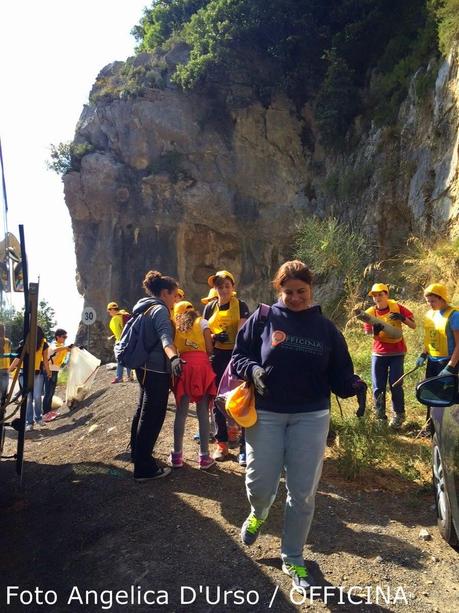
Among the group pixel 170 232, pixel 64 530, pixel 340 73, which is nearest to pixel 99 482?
pixel 64 530

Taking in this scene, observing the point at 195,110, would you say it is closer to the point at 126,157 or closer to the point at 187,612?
the point at 126,157

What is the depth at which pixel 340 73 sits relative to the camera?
1969 cm

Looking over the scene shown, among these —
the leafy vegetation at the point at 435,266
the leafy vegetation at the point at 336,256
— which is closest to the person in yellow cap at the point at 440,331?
the leafy vegetation at the point at 435,266

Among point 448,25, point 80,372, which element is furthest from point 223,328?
point 448,25

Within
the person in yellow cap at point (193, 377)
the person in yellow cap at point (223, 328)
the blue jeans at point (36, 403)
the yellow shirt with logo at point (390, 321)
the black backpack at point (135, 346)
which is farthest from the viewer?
the blue jeans at point (36, 403)

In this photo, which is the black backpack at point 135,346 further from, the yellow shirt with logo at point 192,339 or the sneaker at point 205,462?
the sneaker at point 205,462

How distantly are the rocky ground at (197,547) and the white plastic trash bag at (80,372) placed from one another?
5.05m

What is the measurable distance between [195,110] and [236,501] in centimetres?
2312

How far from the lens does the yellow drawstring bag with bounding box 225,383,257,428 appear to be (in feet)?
9.95

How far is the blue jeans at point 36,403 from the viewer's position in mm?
8844

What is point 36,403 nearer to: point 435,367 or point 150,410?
point 150,410

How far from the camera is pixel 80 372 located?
1048cm

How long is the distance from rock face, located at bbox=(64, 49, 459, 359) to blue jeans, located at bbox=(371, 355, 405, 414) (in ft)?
48.6

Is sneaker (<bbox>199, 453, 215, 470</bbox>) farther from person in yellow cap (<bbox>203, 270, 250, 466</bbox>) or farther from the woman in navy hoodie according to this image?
the woman in navy hoodie
